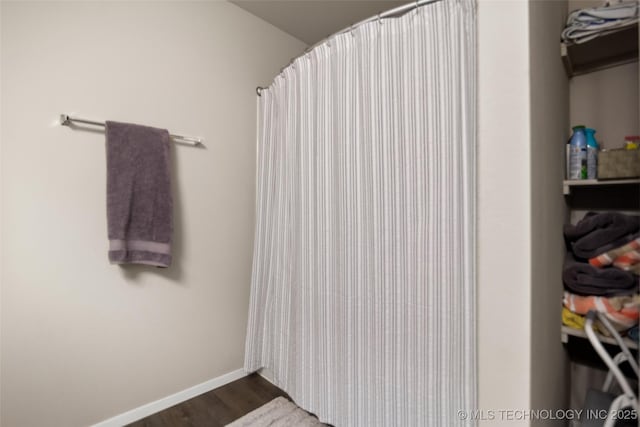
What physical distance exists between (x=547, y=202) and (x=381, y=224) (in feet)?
1.84

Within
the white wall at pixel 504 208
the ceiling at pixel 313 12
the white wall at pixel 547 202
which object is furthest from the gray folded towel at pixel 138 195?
the white wall at pixel 547 202

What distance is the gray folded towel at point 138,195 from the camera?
140 centimetres

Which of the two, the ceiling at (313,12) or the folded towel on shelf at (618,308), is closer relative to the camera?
the folded towel on shelf at (618,308)

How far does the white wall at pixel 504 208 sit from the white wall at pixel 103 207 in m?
1.50

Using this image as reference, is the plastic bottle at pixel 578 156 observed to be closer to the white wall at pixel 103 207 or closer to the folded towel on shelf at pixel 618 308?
the folded towel on shelf at pixel 618 308

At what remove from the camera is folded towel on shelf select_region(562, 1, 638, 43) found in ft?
3.59

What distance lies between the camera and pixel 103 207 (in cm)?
144

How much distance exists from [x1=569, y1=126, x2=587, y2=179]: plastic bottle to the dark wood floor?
189 centimetres

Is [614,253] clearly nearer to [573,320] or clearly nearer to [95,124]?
[573,320]

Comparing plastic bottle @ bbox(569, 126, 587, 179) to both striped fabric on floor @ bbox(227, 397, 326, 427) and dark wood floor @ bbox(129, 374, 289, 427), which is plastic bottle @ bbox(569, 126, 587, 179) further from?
dark wood floor @ bbox(129, 374, 289, 427)

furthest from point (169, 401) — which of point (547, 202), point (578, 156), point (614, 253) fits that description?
point (578, 156)

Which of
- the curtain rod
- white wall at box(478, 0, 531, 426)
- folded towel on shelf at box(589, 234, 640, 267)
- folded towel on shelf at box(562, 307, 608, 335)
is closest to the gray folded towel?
the curtain rod

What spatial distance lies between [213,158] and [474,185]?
147 centimetres

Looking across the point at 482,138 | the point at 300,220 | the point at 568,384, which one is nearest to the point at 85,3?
the point at 300,220
